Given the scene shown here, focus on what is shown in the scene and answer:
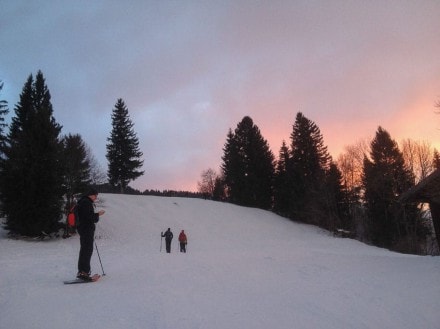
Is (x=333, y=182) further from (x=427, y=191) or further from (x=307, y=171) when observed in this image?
(x=427, y=191)

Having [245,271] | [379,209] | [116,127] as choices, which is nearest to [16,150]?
[245,271]

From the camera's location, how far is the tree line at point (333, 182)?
39.2 metres

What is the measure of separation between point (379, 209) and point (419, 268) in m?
32.6

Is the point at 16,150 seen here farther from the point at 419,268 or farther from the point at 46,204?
the point at 419,268

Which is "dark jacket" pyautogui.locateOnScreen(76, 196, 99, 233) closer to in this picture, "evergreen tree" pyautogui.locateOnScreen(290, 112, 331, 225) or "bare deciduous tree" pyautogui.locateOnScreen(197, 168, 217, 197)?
"evergreen tree" pyautogui.locateOnScreen(290, 112, 331, 225)

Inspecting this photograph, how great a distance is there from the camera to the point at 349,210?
47.8 meters

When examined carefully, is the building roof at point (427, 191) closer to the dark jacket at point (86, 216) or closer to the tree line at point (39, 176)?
the dark jacket at point (86, 216)

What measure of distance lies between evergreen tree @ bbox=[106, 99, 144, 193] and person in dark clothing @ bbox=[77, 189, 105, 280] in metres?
43.4

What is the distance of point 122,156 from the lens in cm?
5088

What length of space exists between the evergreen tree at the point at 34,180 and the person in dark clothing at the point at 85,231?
1638 cm

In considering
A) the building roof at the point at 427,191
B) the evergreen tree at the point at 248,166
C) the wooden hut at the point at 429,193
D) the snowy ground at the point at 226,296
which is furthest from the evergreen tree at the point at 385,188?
the snowy ground at the point at 226,296

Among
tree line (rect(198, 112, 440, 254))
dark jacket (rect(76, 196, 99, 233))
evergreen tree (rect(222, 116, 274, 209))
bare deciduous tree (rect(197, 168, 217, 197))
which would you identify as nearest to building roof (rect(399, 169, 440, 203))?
dark jacket (rect(76, 196, 99, 233))

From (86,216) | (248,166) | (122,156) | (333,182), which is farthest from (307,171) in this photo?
(86,216)

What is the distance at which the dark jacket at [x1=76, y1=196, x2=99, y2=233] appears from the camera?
7602 millimetres
